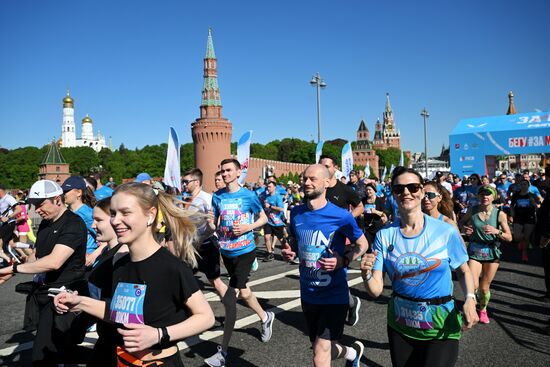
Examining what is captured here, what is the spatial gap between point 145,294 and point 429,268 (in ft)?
6.24

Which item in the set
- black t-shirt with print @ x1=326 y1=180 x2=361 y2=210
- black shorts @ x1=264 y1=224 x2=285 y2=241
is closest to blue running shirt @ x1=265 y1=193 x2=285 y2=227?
black shorts @ x1=264 y1=224 x2=285 y2=241

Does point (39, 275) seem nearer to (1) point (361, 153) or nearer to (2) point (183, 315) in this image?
(2) point (183, 315)

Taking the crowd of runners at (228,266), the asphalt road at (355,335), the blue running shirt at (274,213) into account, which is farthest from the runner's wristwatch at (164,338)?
the blue running shirt at (274,213)

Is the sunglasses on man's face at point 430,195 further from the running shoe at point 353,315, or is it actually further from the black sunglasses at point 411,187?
the black sunglasses at point 411,187

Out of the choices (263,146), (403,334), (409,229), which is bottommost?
(403,334)

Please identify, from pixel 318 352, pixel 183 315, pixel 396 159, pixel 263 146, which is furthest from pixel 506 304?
pixel 396 159

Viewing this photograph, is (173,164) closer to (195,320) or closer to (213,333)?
(213,333)

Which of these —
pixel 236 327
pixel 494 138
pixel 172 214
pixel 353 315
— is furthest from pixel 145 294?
pixel 494 138

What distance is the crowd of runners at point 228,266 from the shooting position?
2.57m

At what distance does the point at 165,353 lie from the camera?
259cm

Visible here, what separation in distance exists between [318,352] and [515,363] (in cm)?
247

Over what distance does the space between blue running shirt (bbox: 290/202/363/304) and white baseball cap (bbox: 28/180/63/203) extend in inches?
86.9

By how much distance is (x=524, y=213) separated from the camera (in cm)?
1167

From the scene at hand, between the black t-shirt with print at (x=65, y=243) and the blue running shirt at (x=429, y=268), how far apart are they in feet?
8.31
